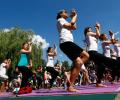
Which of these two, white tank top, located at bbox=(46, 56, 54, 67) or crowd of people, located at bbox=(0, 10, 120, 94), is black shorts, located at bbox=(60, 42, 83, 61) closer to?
crowd of people, located at bbox=(0, 10, 120, 94)

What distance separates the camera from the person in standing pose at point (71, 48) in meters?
8.72

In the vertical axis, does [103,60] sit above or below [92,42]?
below

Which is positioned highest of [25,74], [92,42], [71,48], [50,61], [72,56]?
[92,42]

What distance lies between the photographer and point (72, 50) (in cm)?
882

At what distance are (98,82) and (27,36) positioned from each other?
127 ft

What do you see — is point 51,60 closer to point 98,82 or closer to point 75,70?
point 98,82

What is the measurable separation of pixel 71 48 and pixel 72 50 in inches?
2.2

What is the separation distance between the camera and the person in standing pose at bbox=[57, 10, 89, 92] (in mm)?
8719

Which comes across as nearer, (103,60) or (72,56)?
(72,56)

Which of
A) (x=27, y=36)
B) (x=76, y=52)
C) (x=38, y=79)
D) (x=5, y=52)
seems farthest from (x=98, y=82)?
(x=27, y=36)

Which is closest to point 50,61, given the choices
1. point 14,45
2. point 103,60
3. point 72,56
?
point 103,60

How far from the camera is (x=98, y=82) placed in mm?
11258

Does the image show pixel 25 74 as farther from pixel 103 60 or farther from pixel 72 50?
pixel 72 50

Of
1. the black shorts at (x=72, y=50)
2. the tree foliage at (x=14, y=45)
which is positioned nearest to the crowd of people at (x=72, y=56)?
the black shorts at (x=72, y=50)
